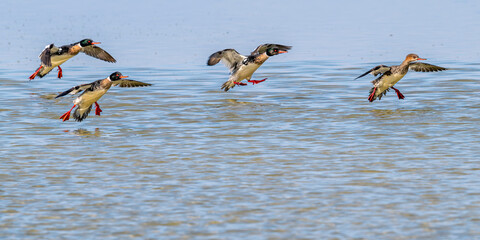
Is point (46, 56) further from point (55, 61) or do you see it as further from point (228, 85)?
point (228, 85)

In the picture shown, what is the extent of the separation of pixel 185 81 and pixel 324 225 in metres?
14.7

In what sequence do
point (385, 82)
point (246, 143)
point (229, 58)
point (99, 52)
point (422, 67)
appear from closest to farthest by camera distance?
1. point (246, 143)
2. point (385, 82)
3. point (422, 67)
4. point (229, 58)
5. point (99, 52)

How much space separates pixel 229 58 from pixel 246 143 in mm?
7866

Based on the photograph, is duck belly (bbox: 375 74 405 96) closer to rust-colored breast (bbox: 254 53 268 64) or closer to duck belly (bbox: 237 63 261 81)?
rust-colored breast (bbox: 254 53 268 64)

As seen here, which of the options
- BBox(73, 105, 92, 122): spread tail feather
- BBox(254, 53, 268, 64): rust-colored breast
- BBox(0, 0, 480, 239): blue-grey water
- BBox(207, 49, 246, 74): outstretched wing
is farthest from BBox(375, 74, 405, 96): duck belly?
BBox(73, 105, 92, 122): spread tail feather

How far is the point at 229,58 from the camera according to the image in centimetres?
2408

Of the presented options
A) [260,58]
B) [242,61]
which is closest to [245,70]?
[242,61]

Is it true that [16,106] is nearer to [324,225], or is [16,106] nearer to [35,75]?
[35,75]

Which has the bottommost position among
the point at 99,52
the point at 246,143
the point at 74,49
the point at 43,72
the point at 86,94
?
the point at 246,143

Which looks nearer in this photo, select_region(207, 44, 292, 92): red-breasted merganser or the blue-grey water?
the blue-grey water

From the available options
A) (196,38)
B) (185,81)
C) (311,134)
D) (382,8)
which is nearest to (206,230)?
(311,134)

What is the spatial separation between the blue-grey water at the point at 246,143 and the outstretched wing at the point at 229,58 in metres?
0.68

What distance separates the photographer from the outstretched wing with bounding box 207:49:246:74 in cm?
2360

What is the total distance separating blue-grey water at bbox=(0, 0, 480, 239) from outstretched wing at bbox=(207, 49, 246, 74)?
68 cm
